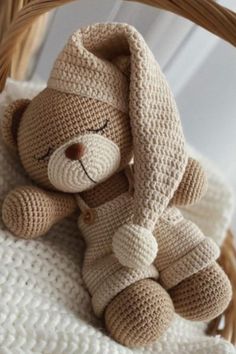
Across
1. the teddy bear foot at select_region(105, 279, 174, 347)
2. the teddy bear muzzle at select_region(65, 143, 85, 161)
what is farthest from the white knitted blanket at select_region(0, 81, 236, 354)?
the teddy bear muzzle at select_region(65, 143, 85, 161)

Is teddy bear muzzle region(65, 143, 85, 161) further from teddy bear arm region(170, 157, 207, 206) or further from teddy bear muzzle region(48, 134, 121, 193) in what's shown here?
teddy bear arm region(170, 157, 207, 206)

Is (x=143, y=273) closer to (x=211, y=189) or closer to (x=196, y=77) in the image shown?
(x=211, y=189)

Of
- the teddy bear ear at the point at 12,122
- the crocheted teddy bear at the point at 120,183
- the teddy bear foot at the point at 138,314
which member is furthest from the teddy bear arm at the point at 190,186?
the teddy bear ear at the point at 12,122

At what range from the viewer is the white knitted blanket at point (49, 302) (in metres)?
Result: 0.61

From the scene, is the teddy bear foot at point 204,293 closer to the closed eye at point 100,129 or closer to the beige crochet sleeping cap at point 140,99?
the beige crochet sleeping cap at point 140,99

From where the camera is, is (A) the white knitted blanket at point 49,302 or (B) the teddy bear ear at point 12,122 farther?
(B) the teddy bear ear at point 12,122

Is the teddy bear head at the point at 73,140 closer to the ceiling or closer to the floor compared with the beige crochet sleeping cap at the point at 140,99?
closer to the floor

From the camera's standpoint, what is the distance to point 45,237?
0.74m

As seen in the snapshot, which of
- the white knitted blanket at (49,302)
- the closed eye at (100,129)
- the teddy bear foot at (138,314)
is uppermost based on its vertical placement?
the closed eye at (100,129)

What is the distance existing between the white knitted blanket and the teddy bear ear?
0.02m

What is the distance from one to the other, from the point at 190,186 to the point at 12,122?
25cm

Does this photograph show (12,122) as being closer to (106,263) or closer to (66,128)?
(66,128)

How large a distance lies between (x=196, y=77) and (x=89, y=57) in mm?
524

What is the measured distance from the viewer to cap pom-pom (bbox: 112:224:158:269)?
0.61 metres
